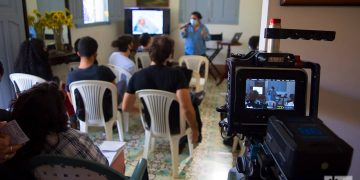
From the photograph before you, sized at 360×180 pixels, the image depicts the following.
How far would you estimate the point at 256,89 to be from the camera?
96cm

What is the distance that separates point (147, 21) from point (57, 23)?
8.52ft

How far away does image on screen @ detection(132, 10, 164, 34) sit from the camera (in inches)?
231

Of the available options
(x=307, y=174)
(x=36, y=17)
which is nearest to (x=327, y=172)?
(x=307, y=174)

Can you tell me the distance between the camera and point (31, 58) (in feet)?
9.15

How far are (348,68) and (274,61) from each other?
0.69 metres

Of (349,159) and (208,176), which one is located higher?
(349,159)

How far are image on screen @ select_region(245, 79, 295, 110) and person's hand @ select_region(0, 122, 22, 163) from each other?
2.44 ft

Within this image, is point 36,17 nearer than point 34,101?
No

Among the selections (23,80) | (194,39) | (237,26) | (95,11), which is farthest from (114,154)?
(237,26)

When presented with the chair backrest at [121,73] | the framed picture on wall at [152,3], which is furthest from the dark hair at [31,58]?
the framed picture on wall at [152,3]

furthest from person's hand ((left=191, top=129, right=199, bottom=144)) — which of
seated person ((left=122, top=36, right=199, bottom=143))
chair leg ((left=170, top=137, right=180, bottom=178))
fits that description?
chair leg ((left=170, top=137, right=180, bottom=178))

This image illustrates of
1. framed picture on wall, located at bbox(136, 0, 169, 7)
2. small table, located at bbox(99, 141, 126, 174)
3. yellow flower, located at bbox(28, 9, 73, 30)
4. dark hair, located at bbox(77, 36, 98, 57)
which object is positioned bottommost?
small table, located at bbox(99, 141, 126, 174)

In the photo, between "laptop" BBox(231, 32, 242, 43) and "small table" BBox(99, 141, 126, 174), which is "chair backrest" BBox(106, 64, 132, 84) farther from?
"laptop" BBox(231, 32, 242, 43)

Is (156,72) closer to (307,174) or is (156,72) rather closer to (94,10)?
(307,174)
